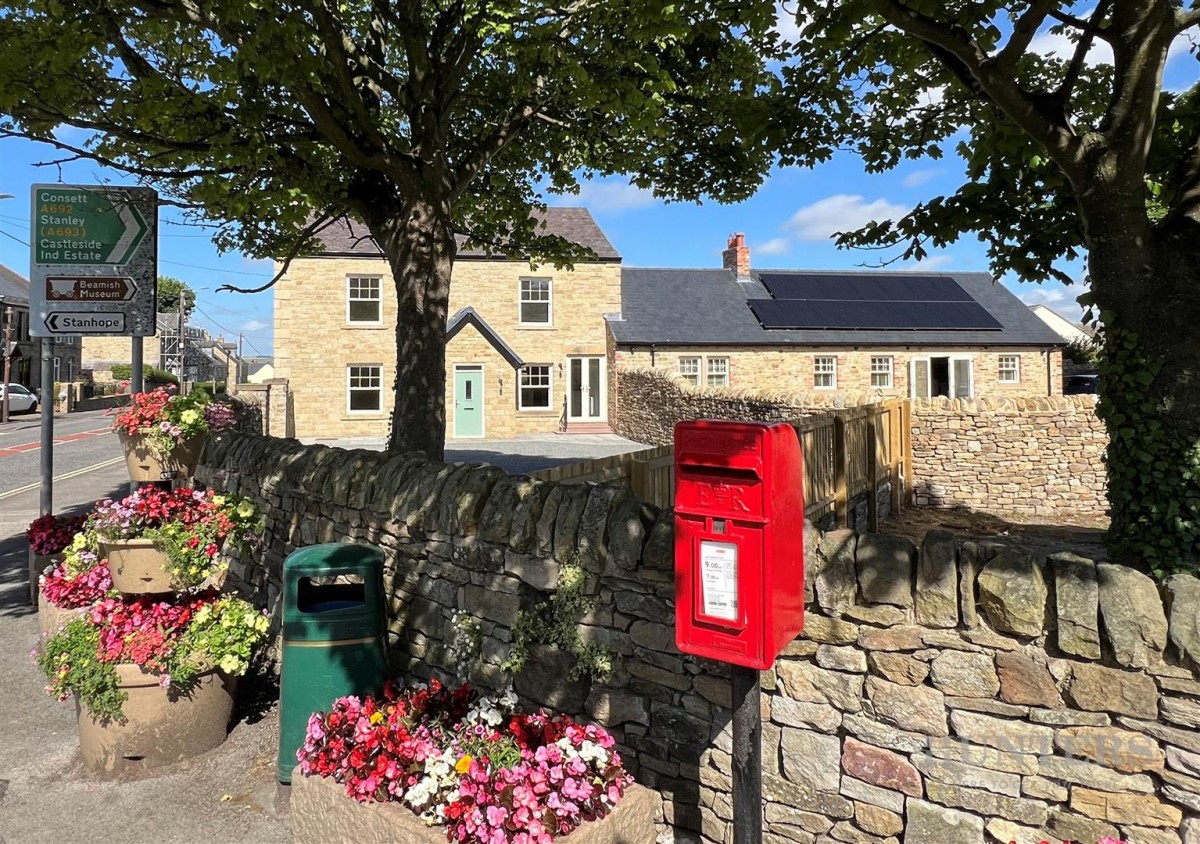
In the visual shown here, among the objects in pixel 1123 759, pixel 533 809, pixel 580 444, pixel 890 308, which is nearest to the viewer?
pixel 1123 759

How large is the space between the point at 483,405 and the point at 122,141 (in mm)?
16591

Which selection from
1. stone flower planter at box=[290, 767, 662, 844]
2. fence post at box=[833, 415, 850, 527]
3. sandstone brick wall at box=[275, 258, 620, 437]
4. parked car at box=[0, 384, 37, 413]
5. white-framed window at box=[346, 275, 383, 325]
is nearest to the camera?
stone flower planter at box=[290, 767, 662, 844]

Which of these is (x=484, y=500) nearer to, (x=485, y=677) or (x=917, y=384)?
(x=485, y=677)

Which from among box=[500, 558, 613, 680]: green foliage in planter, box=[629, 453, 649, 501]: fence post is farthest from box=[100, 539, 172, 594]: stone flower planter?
box=[629, 453, 649, 501]: fence post

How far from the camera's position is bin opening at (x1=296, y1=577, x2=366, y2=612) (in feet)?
15.2

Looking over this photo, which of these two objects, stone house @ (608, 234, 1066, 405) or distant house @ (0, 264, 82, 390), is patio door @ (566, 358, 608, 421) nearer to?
stone house @ (608, 234, 1066, 405)

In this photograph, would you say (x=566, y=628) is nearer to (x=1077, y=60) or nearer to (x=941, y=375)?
(x=1077, y=60)

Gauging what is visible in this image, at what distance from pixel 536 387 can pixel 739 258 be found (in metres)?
11.4

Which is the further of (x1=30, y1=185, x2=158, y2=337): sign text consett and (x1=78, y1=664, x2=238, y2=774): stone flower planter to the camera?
(x1=30, y1=185, x2=158, y2=337): sign text consett

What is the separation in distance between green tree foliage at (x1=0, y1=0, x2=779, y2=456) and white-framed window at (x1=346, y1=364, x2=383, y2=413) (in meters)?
13.7

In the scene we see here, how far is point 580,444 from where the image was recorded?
71.2 ft

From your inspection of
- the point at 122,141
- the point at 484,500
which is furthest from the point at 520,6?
the point at 484,500

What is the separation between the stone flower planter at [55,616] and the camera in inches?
217

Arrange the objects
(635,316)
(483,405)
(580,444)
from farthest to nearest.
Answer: (635,316) < (483,405) < (580,444)
